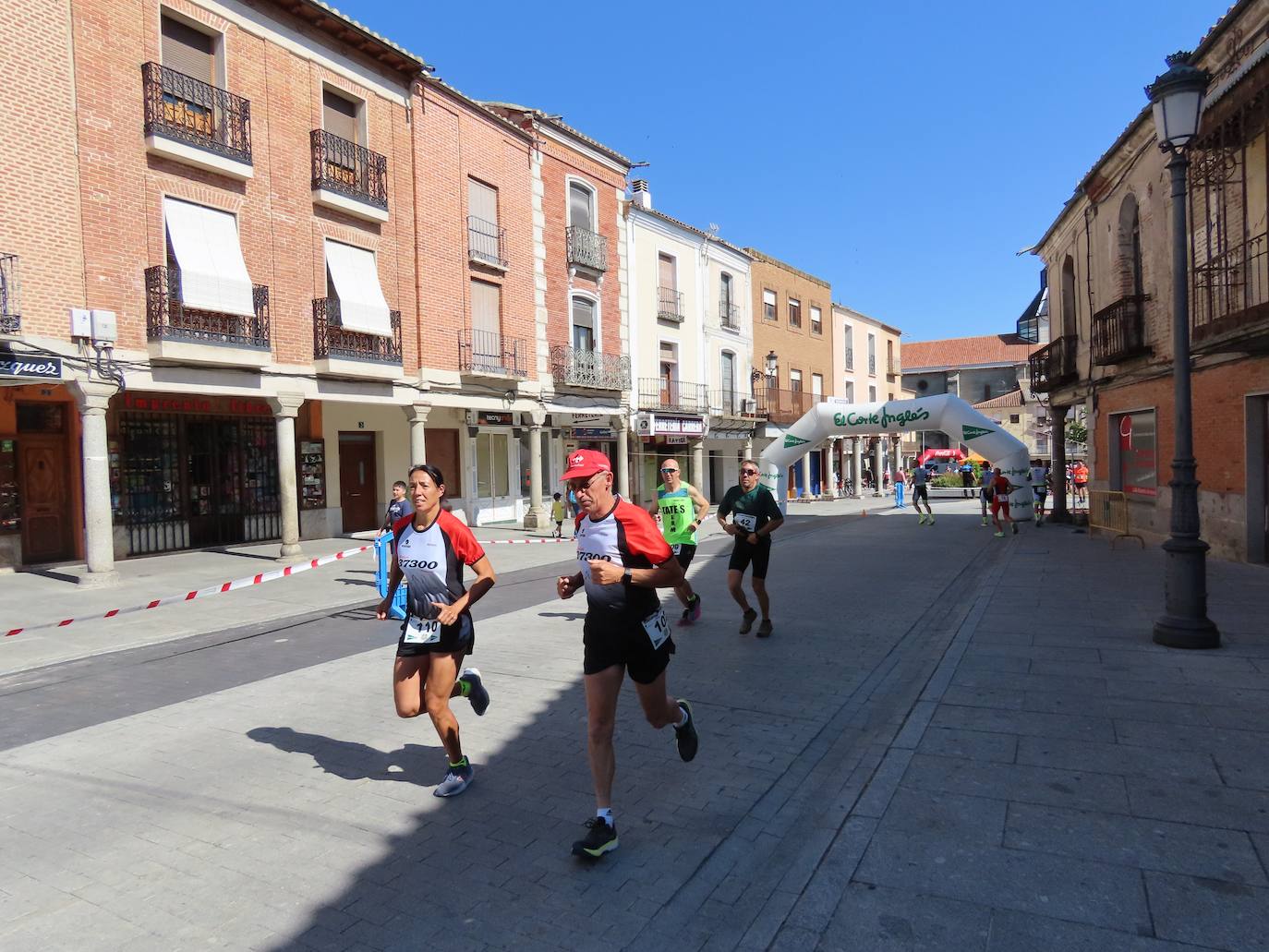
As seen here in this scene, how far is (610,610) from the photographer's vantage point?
3658mm

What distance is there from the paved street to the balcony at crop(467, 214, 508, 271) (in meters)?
14.1

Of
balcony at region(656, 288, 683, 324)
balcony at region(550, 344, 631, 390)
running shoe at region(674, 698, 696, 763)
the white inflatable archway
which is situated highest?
balcony at region(656, 288, 683, 324)

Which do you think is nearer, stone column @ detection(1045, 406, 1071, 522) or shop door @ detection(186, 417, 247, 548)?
shop door @ detection(186, 417, 247, 548)

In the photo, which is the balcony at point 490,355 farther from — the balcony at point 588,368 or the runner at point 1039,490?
the runner at point 1039,490

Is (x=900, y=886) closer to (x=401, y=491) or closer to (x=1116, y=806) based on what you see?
(x=1116, y=806)

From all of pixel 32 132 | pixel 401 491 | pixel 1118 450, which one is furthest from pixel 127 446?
pixel 1118 450

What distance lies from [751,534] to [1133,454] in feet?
39.5

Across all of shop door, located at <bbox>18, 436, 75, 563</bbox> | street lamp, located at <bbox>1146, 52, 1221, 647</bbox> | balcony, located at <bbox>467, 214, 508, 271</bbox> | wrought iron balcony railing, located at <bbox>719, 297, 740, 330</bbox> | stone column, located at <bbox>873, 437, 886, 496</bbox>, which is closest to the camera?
street lamp, located at <bbox>1146, 52, 1221, 647</bbox>

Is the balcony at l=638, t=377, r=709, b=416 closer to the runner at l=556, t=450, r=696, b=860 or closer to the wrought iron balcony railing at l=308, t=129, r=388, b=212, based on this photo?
the wrought iron balcony railing at l=308, t=129, r=388, b=212

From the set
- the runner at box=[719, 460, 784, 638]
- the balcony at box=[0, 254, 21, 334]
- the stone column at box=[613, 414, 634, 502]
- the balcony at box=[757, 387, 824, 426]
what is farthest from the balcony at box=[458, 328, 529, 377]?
the balcony at box=[757, 387, 824, 426]

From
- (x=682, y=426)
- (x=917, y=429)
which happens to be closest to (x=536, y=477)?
(x=682, y=426)

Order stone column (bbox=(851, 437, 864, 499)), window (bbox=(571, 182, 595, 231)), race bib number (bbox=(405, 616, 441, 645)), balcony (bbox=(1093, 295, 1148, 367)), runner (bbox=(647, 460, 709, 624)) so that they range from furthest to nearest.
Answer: stone column (bbox=(851, 437, 864, 499)) → window (bbox=(571, 182, 595, 231)) → balcony (bbox=(1093, 295, 1148, 367)) → runner (bbox=(647, 460, 709, 624)) → race bib number (bbox=(405, 616, 441, 645))

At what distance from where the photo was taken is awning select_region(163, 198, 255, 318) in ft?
43.4

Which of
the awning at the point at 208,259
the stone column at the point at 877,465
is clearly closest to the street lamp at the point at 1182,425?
the awning at the point at 208,259
